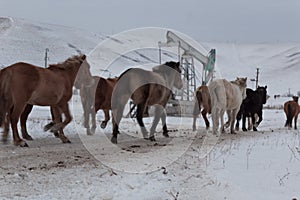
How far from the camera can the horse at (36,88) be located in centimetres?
826

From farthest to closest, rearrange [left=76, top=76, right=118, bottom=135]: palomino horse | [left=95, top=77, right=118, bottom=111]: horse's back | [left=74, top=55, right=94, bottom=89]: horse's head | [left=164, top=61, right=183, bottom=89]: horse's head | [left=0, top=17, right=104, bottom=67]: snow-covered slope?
[left=0, top=17, right=104, bottom=67]: snow-covered slope < [left=95, top=77, right=118, bottom=111]: horse's back < [left=164, top=61, right=183, bottom=89]: horse's head < [left=76, top=76, right=118, bottom=135]: palomino horse < [left=74, top=55, right=94, bottom=89]: horse's head

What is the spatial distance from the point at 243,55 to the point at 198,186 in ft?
458

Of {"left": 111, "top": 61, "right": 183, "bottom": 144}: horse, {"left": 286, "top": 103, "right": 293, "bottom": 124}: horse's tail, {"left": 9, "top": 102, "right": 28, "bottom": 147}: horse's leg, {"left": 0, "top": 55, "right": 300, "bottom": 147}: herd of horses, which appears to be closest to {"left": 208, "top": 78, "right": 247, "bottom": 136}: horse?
{"left": 0, "top": 55, "right": 300, "bottom": 147}: herd of horses

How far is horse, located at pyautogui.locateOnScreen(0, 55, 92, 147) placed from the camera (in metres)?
8.26

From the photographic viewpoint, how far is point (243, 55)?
13988cm

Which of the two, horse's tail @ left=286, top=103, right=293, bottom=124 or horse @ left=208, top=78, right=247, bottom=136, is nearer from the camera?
horse @ left=208, top=78, right=247, bottom=136

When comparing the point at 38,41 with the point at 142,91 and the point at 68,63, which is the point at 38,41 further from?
the point at 142,91

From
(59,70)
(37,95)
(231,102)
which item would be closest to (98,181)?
(37,95)

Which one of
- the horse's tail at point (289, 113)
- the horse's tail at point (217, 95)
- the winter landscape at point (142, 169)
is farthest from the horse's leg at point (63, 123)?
the horse's tail at point (289, 113)

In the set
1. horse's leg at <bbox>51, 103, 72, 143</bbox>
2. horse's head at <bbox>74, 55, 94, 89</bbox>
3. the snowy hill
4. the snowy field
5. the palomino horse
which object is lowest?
the snowy field

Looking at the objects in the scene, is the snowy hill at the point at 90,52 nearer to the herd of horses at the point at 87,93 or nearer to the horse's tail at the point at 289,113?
the horse's tail at the point at 289,113

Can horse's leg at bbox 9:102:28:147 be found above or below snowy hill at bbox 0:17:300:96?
below

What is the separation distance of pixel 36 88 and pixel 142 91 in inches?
101

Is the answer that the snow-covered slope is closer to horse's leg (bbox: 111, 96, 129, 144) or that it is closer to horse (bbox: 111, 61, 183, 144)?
horse (bbox: 111, 61, 183, 144)
